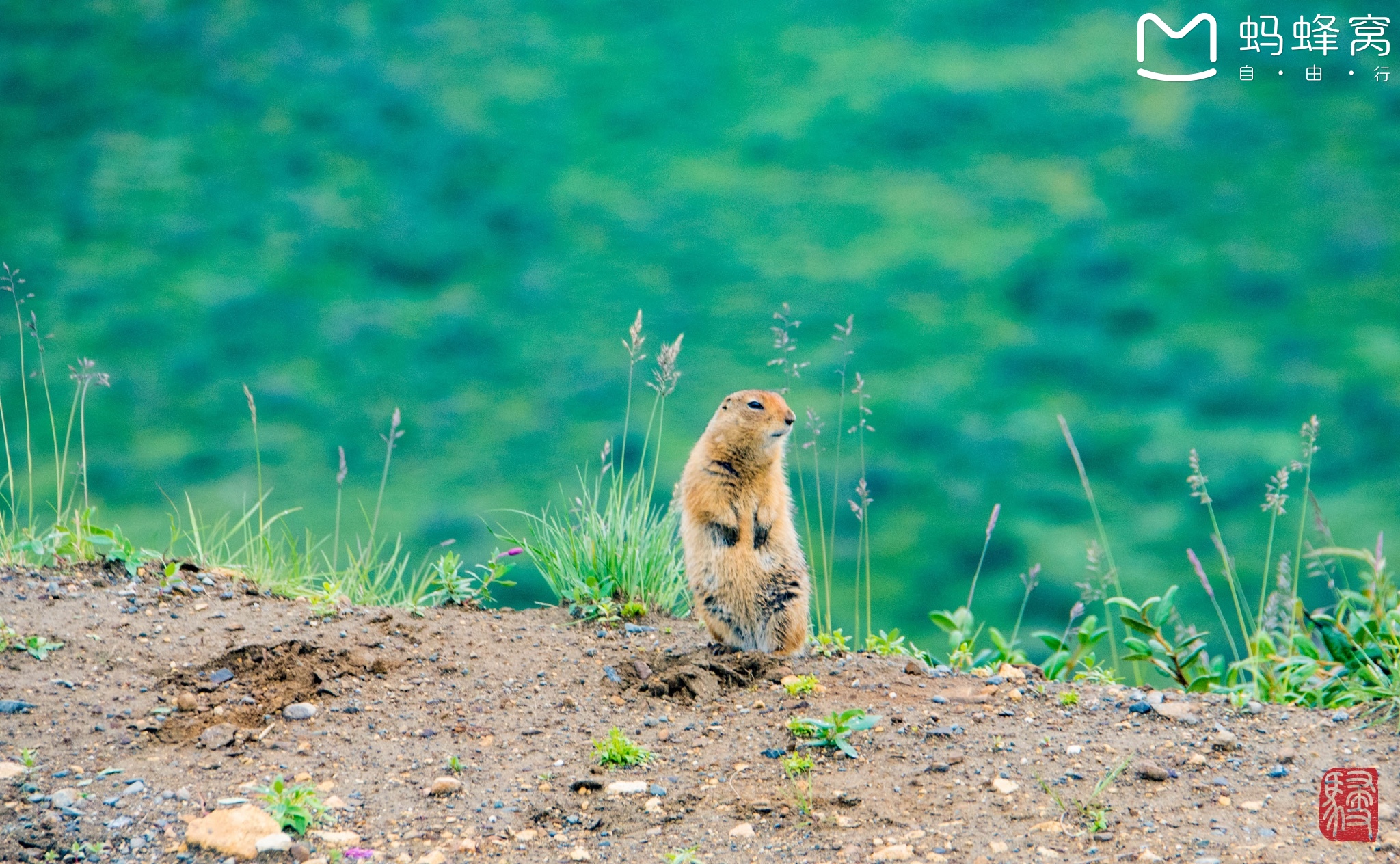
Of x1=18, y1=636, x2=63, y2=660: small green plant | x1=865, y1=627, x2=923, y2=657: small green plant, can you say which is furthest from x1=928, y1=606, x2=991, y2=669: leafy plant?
x1=18, y1=636, x2=63, y2=660: small green plant

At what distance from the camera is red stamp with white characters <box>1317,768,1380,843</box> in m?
2.53

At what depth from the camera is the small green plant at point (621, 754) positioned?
2969 millimetres

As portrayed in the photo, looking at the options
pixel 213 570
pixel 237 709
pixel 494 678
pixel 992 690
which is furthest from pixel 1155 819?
pixel 213 570

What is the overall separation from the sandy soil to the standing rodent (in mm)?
144

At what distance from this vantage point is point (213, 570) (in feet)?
13.7

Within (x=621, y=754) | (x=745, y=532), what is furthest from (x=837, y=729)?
(x=745, y=532)

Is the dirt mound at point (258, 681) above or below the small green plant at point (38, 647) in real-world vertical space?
below

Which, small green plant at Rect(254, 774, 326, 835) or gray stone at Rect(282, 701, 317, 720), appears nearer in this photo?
small green plant at Rect(254, 774, 326, 835)

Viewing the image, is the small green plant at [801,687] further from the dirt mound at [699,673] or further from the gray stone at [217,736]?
the gray stone at [217,736]

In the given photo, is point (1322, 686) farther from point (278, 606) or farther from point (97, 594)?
point (97, 594)

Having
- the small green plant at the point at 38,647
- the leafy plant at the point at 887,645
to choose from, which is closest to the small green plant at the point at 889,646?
the leafy plant at the point at 887,645

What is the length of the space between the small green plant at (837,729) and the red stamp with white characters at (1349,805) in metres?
1.01

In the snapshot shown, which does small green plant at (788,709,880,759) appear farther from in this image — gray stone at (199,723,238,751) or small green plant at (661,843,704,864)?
gray stone at (199,723,238,751)

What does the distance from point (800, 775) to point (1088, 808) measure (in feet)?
2.16
